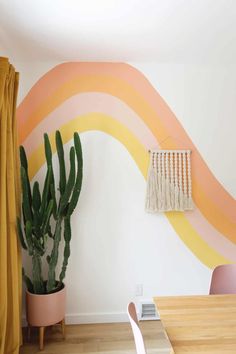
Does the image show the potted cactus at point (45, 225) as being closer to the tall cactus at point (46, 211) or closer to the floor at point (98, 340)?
the tall cactus at point (46, 211)

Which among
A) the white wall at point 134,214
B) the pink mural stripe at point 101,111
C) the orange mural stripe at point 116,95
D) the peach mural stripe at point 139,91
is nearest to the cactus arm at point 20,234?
the white wall at point 134,214

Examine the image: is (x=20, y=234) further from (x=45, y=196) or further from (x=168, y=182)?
(x=168, y=182)

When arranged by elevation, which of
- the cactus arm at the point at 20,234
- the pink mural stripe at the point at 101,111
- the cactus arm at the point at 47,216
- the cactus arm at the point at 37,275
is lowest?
the cactus arm at the point at 37,275

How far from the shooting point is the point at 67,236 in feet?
7.48

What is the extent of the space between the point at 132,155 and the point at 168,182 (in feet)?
1.40

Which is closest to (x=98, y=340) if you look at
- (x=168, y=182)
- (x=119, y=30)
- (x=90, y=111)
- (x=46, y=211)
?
(x=46, y=211)

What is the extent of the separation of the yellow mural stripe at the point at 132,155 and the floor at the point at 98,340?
813mm

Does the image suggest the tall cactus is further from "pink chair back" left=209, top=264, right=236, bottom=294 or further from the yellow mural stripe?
"pink chair back" left=209, top=264, right=236, bottom=294

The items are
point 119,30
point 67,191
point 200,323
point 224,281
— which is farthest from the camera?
point 67,191

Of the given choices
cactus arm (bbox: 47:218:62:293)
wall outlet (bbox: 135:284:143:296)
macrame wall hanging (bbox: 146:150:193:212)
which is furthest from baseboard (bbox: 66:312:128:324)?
macrame wall hanging (bbox: 146:150:193:212)

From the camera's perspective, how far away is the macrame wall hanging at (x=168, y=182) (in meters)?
2.56

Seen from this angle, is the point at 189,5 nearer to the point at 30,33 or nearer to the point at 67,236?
the point at 30,33

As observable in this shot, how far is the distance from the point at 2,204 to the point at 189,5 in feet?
5.86

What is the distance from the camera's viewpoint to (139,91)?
260 cm
